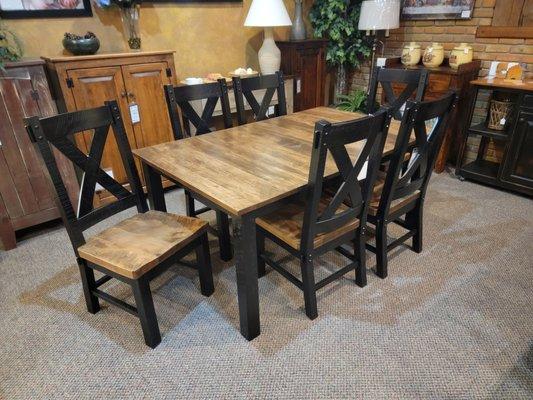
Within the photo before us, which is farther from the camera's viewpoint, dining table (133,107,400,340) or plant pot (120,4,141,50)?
plant pot (120,4,141,50)

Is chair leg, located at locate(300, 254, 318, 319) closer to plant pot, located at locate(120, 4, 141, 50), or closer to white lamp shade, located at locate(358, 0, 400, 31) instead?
plant pot, located at locate(120, 4, 141, 50)

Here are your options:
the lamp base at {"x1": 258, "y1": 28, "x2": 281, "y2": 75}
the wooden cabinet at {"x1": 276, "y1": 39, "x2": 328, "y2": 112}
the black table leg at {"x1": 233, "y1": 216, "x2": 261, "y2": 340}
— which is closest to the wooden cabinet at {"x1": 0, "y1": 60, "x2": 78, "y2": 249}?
the black table leg at {"x1": 233, "y1": 216, "x2": 261, "y2": 340}

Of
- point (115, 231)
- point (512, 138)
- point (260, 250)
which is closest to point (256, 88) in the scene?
point (260, 250)

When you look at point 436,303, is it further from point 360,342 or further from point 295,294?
point 295,294

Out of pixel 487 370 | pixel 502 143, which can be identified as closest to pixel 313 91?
pixel 502 143

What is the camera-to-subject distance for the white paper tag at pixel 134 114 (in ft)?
8.68

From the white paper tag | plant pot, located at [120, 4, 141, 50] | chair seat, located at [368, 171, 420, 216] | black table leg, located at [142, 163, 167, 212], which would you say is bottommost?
chair seat, located at [368, 171, 420, 216]

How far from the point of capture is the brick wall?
2.94 m

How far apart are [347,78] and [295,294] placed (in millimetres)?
3214

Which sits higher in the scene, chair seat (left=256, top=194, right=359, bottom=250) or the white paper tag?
the white paper tag

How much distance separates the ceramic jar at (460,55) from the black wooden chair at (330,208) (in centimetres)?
202

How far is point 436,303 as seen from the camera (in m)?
1.84

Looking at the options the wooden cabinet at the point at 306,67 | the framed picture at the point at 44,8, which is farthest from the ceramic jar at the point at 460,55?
the framed picture at the point at 44,8

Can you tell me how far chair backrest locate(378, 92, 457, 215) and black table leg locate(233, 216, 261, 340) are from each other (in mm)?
801
